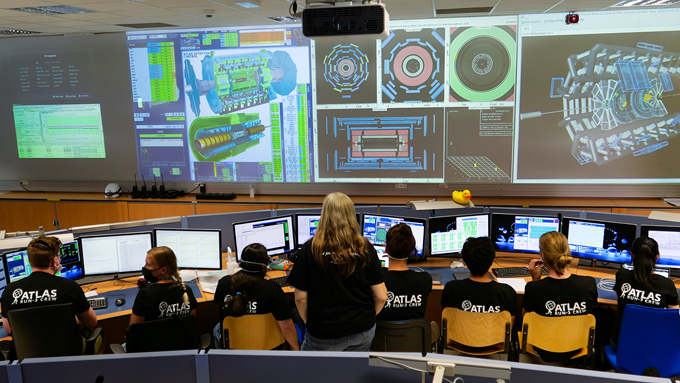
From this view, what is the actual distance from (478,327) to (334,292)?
95cm

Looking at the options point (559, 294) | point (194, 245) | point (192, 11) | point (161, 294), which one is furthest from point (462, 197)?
point (192, 11)

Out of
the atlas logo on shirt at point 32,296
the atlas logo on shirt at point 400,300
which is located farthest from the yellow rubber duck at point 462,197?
the atlas logo on shirt at point 32,296

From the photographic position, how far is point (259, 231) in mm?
3896

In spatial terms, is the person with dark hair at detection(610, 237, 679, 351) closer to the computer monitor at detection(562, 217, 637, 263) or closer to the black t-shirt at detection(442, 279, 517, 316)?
the computer monitor at detection(562, 217, 637, 263)

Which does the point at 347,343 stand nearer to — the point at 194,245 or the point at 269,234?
the point at 269,234

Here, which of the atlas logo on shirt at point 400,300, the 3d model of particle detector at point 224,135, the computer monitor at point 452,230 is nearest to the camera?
the atlas logo on shirt at point 400,300

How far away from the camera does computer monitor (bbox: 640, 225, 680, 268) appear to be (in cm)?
346

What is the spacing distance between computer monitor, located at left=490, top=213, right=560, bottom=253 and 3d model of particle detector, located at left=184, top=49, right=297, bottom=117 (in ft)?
10.1

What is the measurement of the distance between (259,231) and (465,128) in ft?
9.74

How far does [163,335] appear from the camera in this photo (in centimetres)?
252

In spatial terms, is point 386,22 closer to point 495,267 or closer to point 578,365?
point 495,267

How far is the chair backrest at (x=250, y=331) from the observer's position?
9.09 ft

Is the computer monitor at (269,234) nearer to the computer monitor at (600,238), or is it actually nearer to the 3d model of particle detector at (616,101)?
the computer monitor at (600,238)

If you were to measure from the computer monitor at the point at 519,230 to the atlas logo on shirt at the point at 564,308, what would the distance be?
118 cm
